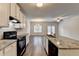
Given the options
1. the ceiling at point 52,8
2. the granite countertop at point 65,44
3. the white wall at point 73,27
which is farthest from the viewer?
the white wall at point 73,27

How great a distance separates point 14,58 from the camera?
693 mm

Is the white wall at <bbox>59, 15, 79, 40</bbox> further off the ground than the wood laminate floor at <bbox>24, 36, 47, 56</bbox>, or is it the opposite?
the white wall at <bbox>59, 15, 79, 40</bbox>

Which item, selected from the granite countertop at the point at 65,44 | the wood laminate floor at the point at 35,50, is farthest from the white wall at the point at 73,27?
the granite countertop at the point at 65,44

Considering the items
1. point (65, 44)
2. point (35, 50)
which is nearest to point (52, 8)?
point (35, 50)

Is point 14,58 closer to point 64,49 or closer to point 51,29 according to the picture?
point 64,49

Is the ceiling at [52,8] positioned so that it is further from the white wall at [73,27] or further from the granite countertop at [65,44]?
the white wall at [73,27]

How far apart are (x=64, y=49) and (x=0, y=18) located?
1516mm

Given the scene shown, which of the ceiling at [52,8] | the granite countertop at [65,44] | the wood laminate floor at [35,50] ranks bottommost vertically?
the wood laminate floor at [35,50]

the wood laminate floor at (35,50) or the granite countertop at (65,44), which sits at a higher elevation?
the granite countertop at (65,44)

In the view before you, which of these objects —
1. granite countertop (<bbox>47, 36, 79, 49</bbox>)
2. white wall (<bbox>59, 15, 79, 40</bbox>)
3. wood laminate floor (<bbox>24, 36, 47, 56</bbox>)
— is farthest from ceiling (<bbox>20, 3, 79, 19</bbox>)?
white wall (<bbox>59, 15, 79, 40</bbox>)

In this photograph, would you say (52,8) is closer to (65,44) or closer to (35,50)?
(35,50)

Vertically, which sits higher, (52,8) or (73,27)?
(52,8)

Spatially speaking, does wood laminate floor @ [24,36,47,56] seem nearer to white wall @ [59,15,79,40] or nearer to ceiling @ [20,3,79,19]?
ceiling @ [20,3,79,19]

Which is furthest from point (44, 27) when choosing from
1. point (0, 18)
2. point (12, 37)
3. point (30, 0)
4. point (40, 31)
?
point (30, 0)
